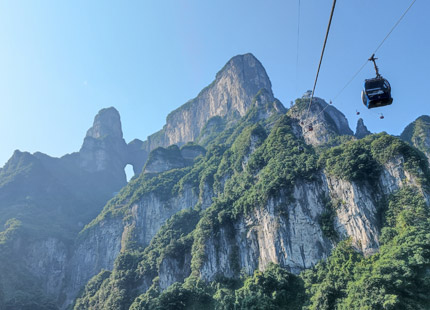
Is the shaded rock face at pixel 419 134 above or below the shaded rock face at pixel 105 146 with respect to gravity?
below

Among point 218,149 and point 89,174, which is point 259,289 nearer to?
point 218,149

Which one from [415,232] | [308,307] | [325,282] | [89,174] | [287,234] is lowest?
[308,307]

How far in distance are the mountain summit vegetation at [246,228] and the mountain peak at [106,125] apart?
4313 cm

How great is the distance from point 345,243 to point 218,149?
60.9 metres

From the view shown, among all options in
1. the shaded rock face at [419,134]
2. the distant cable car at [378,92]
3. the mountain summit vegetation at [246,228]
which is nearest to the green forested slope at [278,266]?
the mountain summit vegetation at [246,228]

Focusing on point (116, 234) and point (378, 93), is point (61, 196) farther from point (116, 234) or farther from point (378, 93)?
point (378, 93)

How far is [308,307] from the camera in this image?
1468 inches

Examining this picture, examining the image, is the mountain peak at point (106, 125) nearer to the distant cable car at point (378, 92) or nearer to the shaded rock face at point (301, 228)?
the shaded rock face at point (301, 228)

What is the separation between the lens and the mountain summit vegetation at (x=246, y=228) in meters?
39.0

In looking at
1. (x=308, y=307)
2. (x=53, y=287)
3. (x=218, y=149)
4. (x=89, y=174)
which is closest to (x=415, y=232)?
(x=308, y=307)

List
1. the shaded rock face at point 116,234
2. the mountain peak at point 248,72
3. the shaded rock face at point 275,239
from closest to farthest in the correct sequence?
the shaded rock face at point 275,239 < the shaded rock face at point 116,234 < the mountain peak at point 248,72

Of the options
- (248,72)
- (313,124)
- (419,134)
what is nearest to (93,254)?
(313,124)

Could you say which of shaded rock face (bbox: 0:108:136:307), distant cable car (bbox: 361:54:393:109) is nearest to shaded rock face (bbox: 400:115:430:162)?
distant cable car (bbox: 361:54:393:109)

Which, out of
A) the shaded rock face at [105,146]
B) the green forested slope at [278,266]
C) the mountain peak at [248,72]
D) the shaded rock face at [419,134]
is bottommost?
the green forested slope at [278,266]
